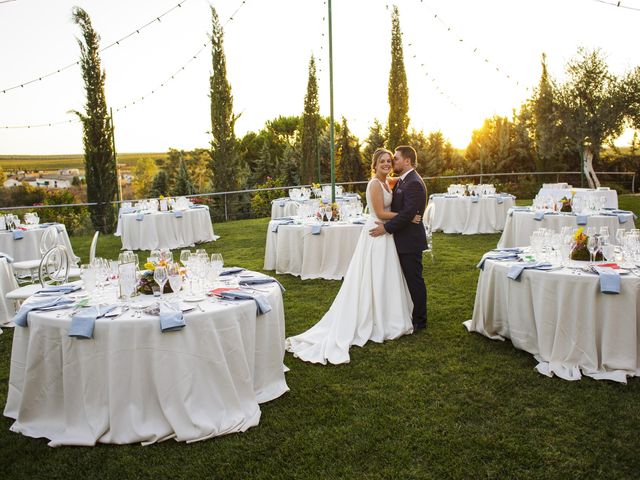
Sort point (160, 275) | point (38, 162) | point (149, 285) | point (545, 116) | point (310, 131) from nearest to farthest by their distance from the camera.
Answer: point (160, 275) < point (149, 285) < point (545, 116) < point (310, 131) < point (38, 162)

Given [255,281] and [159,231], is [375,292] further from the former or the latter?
[159,231]

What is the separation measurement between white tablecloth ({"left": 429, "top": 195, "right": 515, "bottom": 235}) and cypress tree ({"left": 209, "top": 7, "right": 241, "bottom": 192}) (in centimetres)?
838

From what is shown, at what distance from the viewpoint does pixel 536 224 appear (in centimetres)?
920

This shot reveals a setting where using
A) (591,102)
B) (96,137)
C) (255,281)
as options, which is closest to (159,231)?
(96,137)

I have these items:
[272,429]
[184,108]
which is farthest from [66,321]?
[184,108]

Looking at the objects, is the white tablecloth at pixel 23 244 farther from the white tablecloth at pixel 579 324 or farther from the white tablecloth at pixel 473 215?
the white tablecloth at pixel 473 215

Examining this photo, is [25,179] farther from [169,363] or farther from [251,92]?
[169,363]

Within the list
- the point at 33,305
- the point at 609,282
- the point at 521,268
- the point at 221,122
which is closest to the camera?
the point at 33,305

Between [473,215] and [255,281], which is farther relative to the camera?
[473,215]

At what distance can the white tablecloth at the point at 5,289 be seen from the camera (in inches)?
244

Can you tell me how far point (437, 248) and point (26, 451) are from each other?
27.8 feet

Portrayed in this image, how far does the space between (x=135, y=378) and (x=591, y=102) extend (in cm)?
1928

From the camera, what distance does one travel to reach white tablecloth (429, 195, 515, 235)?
1269 cm

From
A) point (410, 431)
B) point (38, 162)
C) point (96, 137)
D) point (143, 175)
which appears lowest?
point (410, 431)
